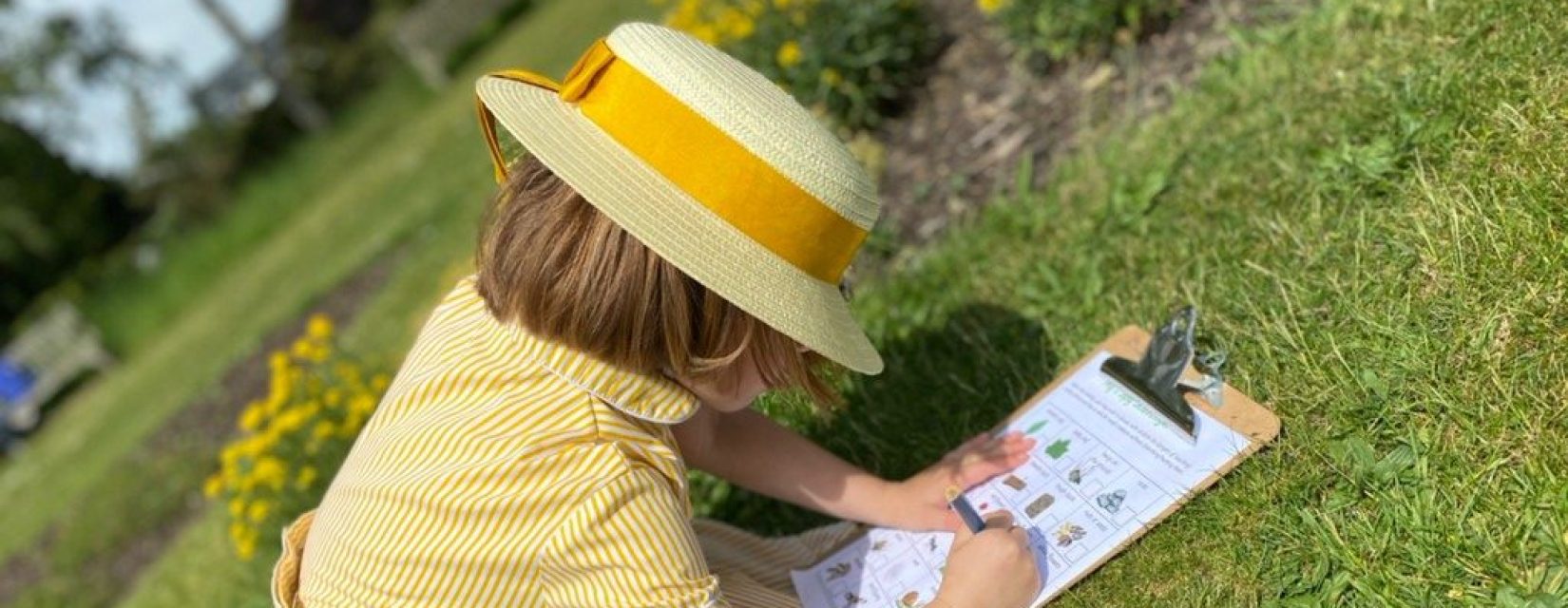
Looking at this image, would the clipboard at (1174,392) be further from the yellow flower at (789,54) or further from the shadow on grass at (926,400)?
the yellow flower at (789,54)

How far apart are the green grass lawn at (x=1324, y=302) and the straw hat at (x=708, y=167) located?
0.86 meters

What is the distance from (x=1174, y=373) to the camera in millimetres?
2098

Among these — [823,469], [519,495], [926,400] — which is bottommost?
[926,400]

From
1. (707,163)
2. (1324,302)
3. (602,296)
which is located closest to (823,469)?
(602,296)

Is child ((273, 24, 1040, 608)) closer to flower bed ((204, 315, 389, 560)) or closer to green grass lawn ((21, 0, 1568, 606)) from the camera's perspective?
green grass lawn ((21, 0, 1568, 606))

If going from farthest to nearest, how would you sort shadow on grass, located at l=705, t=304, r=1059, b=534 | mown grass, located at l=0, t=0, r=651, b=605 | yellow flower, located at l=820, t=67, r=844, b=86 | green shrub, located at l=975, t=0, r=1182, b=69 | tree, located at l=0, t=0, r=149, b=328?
tree, located at l=0, t=0, r=149, b=328 < mown grass, located at l=0, t=0, r=651, b=605 < yellow flower, located at l=820, t=67, r=844, b=86 < green shrub, located at l=975, t=0, r=1182, b=69 < shadow on grass, located at l=705, t=304, r=1059, b=534

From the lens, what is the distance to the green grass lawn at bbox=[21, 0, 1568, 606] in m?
1.69

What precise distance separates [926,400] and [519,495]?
131 cm

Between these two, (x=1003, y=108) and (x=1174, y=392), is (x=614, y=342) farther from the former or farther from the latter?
(x=1003, y=108)

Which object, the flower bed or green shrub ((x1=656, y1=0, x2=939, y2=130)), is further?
green shrub ((x1=656, y1=0, x2=939, y2=130))

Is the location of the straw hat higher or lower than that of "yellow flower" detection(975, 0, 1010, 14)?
higher

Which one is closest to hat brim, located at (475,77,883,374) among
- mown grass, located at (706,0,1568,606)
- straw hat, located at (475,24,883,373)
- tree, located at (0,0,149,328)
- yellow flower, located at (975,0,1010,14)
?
straw hat, located at (475,24,883,373)

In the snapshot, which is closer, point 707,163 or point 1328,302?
point 707,163

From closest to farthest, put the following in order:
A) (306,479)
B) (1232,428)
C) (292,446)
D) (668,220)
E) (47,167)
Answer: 1. (668,220)
2. (1232,428)
3. (306,479)
4. (292,446)
5. (47,167)
